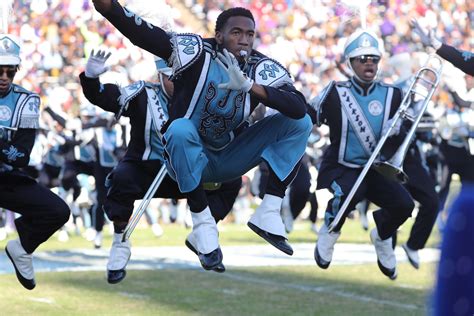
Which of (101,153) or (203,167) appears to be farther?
(101,153)

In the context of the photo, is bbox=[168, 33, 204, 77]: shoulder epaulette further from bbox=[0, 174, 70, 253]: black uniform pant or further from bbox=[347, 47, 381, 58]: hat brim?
bbox=[347, 47, 381, 58]: hat brim

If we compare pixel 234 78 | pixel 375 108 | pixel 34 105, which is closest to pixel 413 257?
pixel 375 108

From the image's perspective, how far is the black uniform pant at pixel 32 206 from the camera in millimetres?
5988

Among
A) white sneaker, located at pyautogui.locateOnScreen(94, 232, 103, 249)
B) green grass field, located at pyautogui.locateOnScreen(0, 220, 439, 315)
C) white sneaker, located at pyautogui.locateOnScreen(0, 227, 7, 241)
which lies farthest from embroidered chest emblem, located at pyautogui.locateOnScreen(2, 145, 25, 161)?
white sneaker, located at pyautogui.locateOnScreen(0, 227, 7, 241)

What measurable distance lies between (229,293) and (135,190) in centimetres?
254

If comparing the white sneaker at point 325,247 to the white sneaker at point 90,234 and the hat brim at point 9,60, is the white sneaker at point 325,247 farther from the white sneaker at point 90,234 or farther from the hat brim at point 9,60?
the white sneaker at point 90,234

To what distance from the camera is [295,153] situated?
195 inches

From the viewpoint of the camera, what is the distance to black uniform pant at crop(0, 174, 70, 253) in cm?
599

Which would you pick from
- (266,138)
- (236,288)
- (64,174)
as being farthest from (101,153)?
(266,138)

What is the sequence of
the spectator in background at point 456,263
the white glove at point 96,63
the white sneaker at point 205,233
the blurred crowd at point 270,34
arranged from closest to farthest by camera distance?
the spectator in background at point 456,263 < the white sneaker at point 205,233 < the white glove at point 96,63 < the blurred crowd at point 270,34

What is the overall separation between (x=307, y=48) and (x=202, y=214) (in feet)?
58.2

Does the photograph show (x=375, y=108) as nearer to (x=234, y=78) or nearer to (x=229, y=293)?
(x=229, y=293)

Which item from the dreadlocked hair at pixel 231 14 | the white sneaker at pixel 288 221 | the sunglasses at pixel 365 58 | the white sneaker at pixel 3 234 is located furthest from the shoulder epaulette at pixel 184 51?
the white sneaker at pixel 3 234

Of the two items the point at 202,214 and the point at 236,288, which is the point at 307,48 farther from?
the point at 202,214
